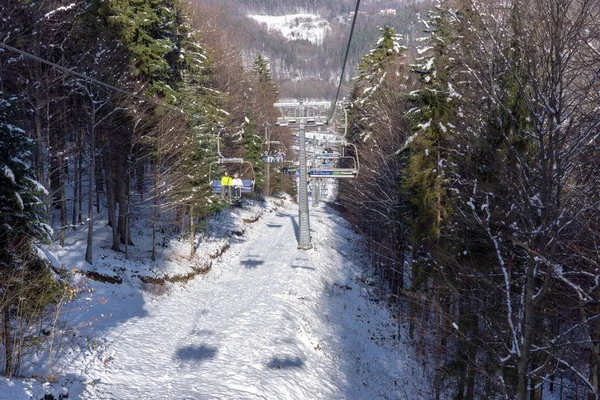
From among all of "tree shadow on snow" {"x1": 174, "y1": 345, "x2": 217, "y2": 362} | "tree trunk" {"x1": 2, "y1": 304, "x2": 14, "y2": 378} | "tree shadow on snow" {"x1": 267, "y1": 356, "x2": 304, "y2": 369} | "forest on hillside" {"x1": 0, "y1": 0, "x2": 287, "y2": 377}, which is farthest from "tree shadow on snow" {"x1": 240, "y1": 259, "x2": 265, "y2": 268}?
"tree trunk" {"x1": 2, "y1": 304, "x2": 14, "y2": 378}

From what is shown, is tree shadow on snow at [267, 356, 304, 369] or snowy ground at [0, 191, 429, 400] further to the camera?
tree shadow on snow at [267, 356, 304, 369]

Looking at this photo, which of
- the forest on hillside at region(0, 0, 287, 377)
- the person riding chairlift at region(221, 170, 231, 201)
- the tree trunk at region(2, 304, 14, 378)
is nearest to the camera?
the tree trunk at region(2, 304, 14, 378)

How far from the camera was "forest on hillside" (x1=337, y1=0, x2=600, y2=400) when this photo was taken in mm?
7426

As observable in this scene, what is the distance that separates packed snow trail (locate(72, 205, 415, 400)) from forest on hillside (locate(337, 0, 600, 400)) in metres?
2.63

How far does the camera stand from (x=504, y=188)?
10102mm

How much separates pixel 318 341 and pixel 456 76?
11.8 m

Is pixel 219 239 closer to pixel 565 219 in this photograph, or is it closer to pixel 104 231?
pixel 104 231

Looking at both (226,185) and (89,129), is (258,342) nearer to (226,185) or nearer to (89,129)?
(226,185)

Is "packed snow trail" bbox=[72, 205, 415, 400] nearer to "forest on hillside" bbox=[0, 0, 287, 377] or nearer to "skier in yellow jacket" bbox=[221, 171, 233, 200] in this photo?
"forest on hillside" bbox=[0, 0, 287, 377]

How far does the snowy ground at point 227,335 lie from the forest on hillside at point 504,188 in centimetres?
270

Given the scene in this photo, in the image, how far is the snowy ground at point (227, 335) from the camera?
10.9 meters

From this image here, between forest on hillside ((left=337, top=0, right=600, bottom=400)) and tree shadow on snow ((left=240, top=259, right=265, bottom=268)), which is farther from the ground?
forest on hillside ((left=337, top=0, right=600, bottom=400))

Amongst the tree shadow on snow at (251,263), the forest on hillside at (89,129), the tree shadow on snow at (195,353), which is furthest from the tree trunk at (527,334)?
the tree shadow on snow at (251,263)

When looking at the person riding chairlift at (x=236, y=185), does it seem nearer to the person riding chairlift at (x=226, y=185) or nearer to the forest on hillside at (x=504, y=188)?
the person riding chairlift at (x=226, y=185)
